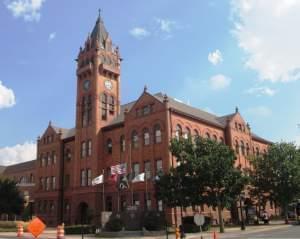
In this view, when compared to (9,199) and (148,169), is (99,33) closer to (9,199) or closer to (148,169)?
(148,169)

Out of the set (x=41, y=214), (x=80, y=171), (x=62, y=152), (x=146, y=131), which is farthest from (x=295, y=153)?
(x=41, y=214)

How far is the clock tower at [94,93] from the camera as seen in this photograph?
2362 inches

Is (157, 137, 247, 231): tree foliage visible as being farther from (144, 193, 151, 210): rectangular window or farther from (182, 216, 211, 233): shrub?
(144, 193, 151, 210): rectangular window

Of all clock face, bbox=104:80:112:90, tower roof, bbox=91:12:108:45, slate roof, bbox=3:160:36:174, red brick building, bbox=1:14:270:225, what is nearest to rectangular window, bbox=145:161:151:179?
red brick building, bbox=1:14:270:225

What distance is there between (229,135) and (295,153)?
10901mm

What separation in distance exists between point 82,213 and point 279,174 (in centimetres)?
2900

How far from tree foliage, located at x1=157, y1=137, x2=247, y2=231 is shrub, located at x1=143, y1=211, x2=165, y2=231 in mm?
1757

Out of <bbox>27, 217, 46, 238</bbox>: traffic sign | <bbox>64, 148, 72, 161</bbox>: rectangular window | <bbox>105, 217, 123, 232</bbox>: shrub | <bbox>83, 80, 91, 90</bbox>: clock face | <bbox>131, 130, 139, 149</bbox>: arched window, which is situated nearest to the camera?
<bbox>27, 217, 46, 238</bbox>: traffic sign

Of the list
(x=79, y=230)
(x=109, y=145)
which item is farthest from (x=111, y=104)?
(x=79, y=230)

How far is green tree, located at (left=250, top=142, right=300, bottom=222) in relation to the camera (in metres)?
52.0

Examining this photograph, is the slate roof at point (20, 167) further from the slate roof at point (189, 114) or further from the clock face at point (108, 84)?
the clock face at point (108, 84)

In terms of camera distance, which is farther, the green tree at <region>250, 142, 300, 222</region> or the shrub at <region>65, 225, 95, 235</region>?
the green tree at <region>250, 142, 300, 222</region>

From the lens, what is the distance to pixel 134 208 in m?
42.0

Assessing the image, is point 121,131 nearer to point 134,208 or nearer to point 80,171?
point 80,171
